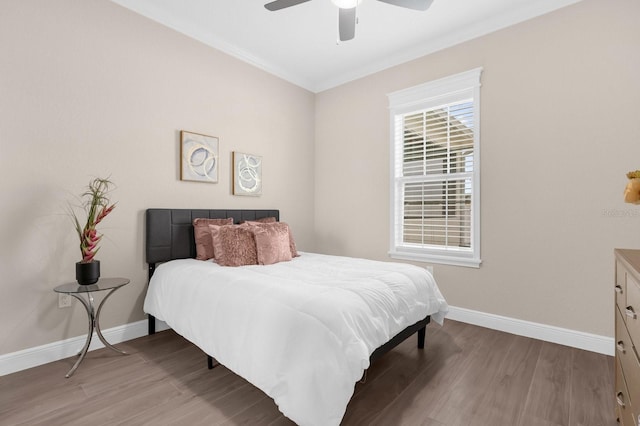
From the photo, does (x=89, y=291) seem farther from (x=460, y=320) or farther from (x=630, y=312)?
(x=460, y=320)

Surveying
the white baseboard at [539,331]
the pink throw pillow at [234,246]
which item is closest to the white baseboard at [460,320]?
the white baseboard at [539,331]

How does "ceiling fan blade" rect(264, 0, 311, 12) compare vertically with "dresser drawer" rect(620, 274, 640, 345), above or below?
above

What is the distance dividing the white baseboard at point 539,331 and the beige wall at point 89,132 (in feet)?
8.98

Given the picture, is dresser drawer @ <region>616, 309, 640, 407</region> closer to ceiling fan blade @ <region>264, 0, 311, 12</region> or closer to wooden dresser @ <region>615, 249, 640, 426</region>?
wooden dresser @ <region>615, 249, 640, 426</region>

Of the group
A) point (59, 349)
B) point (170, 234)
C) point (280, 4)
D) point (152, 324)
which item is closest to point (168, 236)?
point (170, 234)

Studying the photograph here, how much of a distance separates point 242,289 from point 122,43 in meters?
2.38

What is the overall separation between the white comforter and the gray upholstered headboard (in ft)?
0.86

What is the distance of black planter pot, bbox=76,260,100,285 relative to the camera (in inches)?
86.5

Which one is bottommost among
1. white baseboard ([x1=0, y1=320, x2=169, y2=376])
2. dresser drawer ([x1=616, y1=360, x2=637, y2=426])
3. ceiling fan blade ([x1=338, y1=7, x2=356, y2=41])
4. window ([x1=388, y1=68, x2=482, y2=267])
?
white baseboard ([x1=0, y1=320, x2=169, y2=376])

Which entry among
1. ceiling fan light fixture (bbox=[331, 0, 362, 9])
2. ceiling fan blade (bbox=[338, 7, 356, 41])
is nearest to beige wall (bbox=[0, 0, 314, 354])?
ceiling fan blade (bbox=[338, 7, 356, 41])

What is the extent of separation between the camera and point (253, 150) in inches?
148

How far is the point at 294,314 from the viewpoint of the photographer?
163 cm

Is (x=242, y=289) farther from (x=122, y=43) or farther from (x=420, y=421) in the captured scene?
(x=122, y=43)

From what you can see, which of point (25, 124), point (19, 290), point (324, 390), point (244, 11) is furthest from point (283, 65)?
point (324, 390)
